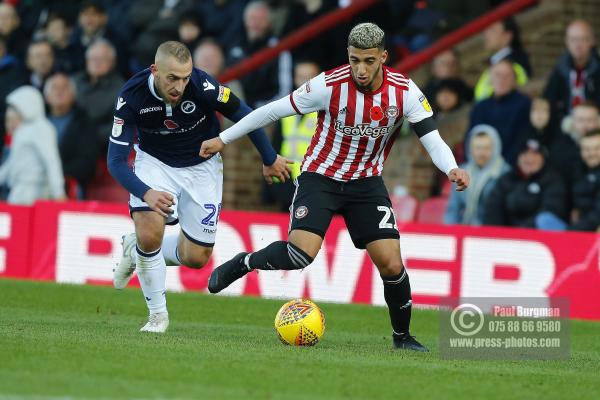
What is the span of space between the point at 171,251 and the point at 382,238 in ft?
7.95

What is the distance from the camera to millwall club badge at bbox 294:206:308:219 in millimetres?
10180

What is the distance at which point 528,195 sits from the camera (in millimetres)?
15703

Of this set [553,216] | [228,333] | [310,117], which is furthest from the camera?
[310,117]

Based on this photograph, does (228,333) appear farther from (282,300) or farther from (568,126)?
(568,126)

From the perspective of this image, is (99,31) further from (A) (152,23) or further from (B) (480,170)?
(B) (480,170)

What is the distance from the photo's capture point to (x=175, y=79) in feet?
33.2

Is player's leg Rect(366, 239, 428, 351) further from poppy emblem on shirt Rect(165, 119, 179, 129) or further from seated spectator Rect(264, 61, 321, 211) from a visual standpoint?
seated spectator Rect(264, 61, 321, 211)

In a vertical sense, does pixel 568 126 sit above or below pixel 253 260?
above

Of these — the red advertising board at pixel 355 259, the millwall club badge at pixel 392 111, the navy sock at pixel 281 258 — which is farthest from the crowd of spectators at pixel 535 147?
the navy sock at pixel 281 258

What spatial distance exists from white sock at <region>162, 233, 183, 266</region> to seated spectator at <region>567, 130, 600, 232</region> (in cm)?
525

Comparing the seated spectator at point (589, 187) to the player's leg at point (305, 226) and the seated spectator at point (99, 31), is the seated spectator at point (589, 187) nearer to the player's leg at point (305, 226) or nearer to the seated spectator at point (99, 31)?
the player's leg at point (305, 226)

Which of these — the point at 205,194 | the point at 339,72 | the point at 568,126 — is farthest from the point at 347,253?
the point at 339,72

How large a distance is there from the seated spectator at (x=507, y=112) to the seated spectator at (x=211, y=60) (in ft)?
11.9

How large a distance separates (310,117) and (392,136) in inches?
256
